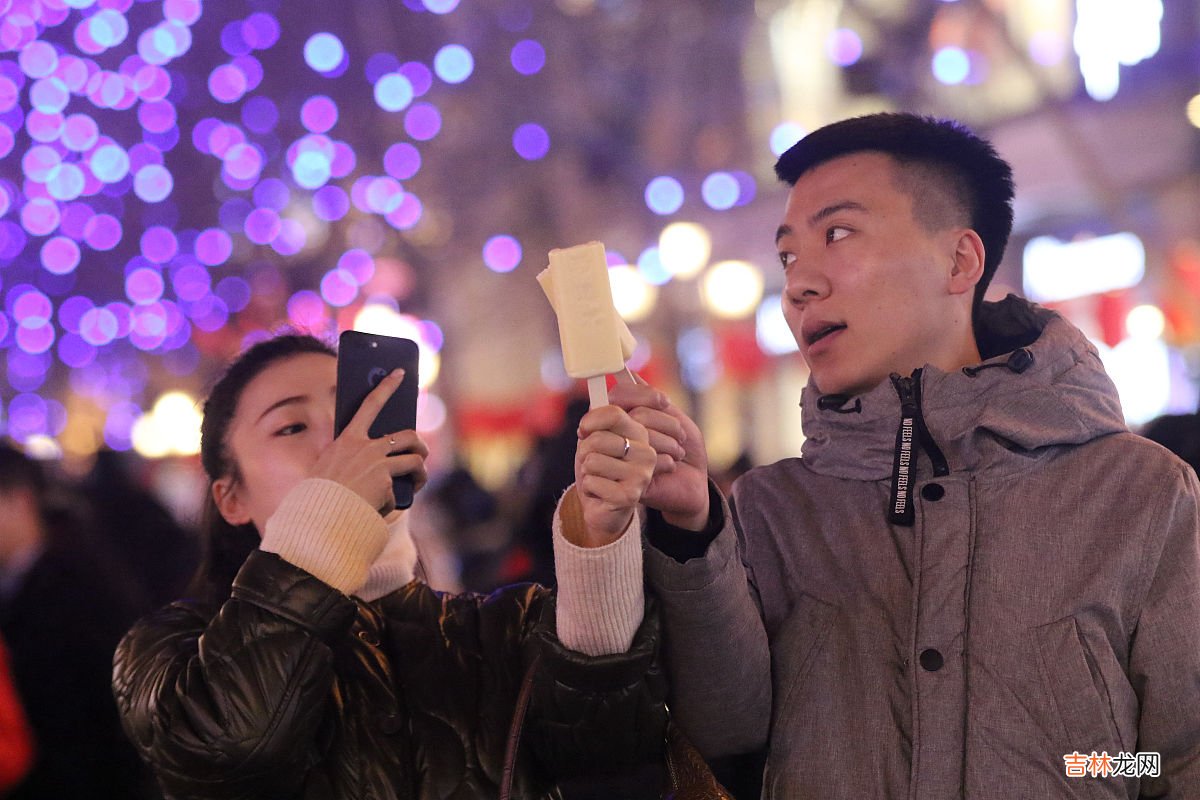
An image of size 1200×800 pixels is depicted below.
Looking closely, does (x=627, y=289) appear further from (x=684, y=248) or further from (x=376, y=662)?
(x=376, y=662)

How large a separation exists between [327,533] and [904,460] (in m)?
1.16

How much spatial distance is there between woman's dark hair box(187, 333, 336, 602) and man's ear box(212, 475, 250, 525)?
0.07 ft

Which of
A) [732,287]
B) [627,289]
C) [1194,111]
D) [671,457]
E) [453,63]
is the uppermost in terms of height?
[453,63]

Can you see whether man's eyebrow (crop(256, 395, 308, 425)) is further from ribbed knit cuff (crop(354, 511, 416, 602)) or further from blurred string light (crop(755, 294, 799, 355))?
blurred string light (crop(755, 294, 799, 355))

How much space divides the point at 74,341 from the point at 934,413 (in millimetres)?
25541

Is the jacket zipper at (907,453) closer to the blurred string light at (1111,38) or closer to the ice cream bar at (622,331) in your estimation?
the ice cream bar at (622,331)

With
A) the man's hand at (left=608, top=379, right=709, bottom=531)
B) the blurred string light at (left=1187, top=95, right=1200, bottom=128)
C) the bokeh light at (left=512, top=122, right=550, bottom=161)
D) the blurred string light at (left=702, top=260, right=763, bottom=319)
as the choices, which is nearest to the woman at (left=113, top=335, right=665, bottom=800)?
the man's hand at (left=608, top=379, right=709, bottom=531)

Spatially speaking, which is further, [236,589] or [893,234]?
[893,234]

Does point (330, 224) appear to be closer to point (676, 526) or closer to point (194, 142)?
point (194, 142)

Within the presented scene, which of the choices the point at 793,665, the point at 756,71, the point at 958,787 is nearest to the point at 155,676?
the point at 793,665

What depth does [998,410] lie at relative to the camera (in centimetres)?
211

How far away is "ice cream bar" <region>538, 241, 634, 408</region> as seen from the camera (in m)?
1.81

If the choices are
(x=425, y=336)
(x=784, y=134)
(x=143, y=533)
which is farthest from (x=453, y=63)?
(x=143, y=533)

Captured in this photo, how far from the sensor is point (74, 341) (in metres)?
24.2
